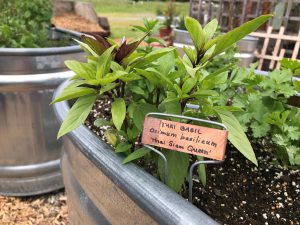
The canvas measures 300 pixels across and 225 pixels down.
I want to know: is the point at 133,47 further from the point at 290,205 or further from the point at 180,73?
the point at 290,205

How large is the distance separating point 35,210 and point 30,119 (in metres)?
0.49

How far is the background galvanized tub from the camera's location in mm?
1372

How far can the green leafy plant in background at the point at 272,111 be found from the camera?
869 mm

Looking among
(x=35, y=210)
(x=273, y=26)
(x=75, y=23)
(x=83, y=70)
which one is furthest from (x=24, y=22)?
(x=75, y=23)

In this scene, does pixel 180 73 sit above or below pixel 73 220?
above

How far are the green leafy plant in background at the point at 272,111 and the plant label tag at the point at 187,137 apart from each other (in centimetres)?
40

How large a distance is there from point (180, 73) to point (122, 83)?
128mm

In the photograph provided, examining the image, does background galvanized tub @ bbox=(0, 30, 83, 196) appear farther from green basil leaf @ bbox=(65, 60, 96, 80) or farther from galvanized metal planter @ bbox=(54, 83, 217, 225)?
green basil leaf @ bbox=(65, 60, 96, 80)

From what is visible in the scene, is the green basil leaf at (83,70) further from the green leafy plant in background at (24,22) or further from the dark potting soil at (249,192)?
the green leafy plant in background at (24,22)

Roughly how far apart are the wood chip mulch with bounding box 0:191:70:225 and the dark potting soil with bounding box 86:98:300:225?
0.82 m

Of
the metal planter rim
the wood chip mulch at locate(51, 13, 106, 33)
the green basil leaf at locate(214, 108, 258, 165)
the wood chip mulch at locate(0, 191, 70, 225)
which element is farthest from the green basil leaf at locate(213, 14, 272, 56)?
the wood chip mulch at locate(51, 13, 106, 33)

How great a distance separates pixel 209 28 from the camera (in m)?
0.67

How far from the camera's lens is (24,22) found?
188 centimetres

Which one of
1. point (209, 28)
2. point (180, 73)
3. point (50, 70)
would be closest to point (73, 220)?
point (180, 73)
